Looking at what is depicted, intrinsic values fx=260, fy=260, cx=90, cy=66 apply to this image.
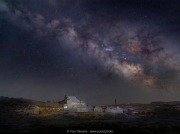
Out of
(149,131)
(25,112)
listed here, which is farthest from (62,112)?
(149,131)

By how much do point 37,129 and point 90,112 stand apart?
38.8m

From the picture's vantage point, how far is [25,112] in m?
104

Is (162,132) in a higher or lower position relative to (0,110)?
lower

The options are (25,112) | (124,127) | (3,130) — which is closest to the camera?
(3,130)

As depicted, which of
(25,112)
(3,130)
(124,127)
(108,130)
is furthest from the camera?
(25,112)

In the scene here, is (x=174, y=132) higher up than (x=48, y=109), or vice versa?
(x=48, y=109)

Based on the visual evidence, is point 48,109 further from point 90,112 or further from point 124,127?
point 124,127

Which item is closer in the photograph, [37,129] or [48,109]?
[37,129]

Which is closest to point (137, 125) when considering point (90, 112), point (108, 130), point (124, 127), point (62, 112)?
point (124, 127)

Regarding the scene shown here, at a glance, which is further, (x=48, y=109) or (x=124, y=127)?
(x=48, y=109)

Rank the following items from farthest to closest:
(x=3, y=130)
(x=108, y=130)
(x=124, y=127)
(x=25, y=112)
Answer: (x=25, y=112) → (x=124, y=127) → (x=108, y=130) → (x=3, y=130)

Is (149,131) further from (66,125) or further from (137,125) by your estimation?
(66,125)

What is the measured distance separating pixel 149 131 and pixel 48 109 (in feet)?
157

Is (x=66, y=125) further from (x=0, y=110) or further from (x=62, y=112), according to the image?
(x=0, y=110)
